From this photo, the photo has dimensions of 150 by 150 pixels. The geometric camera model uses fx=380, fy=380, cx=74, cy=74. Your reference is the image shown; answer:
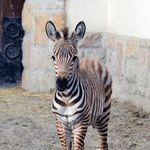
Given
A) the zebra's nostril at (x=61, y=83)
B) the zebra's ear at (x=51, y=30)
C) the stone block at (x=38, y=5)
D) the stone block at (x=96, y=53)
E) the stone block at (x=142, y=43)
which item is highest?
the zebra's ear at (x=51, y=30)

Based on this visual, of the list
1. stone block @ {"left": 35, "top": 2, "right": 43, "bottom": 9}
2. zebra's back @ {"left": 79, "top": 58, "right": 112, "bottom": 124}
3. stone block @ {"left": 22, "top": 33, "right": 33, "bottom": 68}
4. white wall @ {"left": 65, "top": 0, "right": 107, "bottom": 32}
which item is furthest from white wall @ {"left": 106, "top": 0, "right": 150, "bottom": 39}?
zebra's back @ {"left": 79, "top": 58, "right": 112, "bottom": 124}

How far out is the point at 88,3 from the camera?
7.71 meters

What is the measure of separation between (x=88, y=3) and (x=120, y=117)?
2.51 metres

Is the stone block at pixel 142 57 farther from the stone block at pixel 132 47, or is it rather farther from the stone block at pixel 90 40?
the stone block at pixel 90 40

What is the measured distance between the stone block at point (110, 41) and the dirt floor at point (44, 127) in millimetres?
1129

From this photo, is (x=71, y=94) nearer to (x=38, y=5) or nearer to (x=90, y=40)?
(x=90, y=40)

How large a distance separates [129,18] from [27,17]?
234cm

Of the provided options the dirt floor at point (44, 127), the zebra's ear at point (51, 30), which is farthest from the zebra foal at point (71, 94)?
the dirt floor at point (44, 127)

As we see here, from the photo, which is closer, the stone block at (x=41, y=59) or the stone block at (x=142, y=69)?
the stone block at (x=142, y=69)

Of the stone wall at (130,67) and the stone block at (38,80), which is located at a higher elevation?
the stone wall at (130,67)

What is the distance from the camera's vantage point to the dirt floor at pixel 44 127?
211 inches

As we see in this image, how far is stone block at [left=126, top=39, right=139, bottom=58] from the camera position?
270 inches

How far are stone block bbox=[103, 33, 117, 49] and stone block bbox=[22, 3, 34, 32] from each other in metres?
1.60

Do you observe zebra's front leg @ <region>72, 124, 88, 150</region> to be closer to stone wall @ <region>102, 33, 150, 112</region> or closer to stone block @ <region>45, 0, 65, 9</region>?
stone wall @ <region>102, 33, 150, 112</region>
